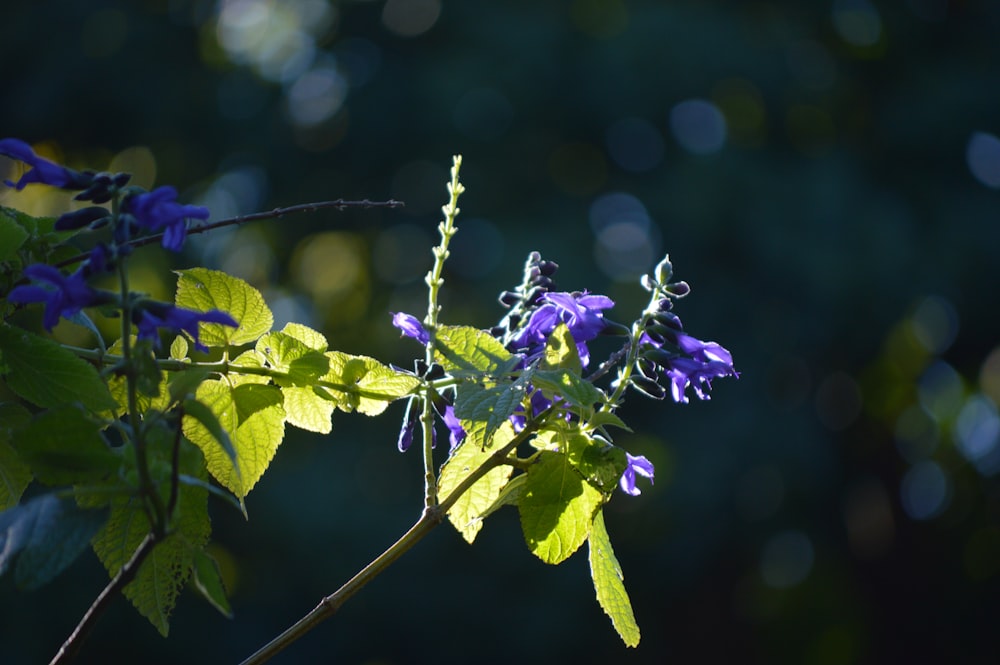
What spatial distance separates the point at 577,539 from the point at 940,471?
9.72 meters

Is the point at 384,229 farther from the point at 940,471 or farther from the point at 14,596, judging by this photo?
the point at 940,471

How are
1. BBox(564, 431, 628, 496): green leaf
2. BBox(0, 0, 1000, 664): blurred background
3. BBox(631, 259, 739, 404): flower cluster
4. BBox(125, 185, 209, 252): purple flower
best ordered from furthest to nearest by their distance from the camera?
BBox(0, 0, 1000, 664): blurred background < BBox(631, 259, 739, 404): flower cluster < BBox(564, 431, 628, 496): green leaf < BBox(125, 185, 209, 252): purple flower

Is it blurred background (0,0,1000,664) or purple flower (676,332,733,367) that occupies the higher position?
purple flower (676,332,733,367)

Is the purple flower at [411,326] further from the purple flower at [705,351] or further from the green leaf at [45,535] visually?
the green leaf at [45,535]

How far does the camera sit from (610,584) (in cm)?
83

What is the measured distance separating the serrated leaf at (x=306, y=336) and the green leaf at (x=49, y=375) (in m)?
0.16

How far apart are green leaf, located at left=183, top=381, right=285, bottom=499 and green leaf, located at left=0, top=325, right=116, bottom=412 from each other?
7cm

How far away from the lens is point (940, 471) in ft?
31.8

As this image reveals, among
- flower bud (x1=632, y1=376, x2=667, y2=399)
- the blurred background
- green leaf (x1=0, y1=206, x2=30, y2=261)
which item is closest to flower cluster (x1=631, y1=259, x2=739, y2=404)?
flower bud (x1=632, y1=376, x2=667, y2=399)

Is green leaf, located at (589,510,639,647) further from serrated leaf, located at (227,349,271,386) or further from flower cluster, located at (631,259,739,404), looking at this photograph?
serrated leaf, located at (227,349,271,386)

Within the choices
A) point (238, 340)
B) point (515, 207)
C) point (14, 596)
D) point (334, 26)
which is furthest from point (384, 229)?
point (238, 340)

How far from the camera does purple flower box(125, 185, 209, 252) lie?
0.69 m

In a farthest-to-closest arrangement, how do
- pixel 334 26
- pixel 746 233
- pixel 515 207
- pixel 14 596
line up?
pixel 334 26 < pixel 515 207 < pixel 746 233 < pixel 14 596

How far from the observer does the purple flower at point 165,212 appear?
69cm
